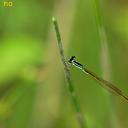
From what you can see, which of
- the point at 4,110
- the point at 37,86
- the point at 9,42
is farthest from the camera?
the point at 37,86

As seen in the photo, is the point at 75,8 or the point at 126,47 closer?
the point at 75,8

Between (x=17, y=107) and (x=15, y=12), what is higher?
(x=15, y=12)

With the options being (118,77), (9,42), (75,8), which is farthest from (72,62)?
(118,77)

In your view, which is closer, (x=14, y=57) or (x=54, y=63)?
(x=14, y=57)

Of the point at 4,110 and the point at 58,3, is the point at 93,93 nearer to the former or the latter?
the point at 58,3

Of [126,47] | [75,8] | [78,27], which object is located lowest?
[126,47]

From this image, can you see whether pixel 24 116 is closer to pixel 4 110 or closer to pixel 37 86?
pixel 37 86

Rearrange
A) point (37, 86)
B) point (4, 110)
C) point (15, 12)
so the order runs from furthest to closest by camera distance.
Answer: point (15, 12) → point (37, 86) → point (4, 110)
